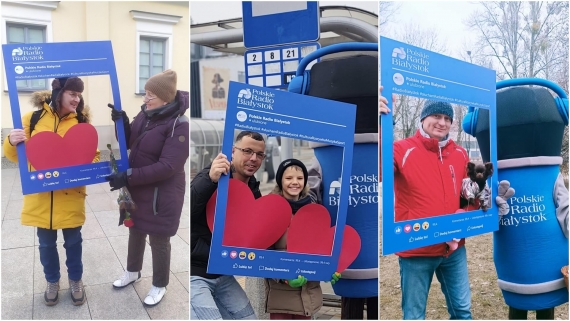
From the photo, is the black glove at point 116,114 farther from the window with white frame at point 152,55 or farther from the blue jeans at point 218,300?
the blue jeans at point 218,300

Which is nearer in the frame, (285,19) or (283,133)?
(283,133)

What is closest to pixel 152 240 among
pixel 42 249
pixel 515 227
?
pixel 42 249

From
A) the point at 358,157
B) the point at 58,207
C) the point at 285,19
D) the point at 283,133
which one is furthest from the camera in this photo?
the point at 58,207

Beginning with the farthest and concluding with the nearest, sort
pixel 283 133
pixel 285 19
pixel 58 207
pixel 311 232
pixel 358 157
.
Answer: pixel 58 207 → pixel 285 19 → pixel 358 157 → pixel 311 232 → pixel 283 133

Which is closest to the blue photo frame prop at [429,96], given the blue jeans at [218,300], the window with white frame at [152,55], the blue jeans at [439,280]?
the blue jeans at [439,280]

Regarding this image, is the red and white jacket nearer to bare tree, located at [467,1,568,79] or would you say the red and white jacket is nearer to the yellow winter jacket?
bare tree, located at [467,1,568,79]

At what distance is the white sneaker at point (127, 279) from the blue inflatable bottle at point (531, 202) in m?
1.78

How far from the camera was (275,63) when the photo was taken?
2.18 m

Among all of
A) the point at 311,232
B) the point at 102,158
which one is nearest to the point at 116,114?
the point at 102,158

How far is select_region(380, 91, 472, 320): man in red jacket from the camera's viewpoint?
1810mm

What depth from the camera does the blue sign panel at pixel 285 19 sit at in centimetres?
215

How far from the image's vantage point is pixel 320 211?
6.31 feet

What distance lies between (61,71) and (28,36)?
0.25 m

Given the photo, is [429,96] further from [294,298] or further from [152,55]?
[152,55]
